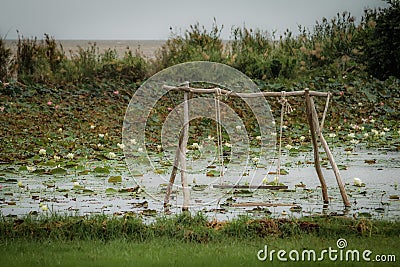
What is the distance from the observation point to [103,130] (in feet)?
41.1

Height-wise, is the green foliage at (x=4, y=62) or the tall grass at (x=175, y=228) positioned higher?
the green foliage at (x=4, y=62)

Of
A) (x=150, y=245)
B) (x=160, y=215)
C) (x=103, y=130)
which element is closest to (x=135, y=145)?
(x=103, y=130)

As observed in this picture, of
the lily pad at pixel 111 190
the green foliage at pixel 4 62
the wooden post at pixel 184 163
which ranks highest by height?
the green foliage at pixel 4 62

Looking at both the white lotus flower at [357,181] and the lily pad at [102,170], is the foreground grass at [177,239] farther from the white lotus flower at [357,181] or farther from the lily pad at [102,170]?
the lily pad at [102,170]

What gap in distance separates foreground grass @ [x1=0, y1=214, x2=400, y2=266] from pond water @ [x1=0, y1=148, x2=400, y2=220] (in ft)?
1.77

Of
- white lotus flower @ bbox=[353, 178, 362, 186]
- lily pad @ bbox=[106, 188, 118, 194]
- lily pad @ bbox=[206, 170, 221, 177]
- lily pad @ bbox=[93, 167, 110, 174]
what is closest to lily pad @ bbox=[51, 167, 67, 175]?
lily pad @ bbox=[93, 167, 110, 174]

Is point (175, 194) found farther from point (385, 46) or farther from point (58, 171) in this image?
point (385, 46)

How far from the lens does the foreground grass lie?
4621mm

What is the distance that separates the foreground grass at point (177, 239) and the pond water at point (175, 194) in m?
0.54

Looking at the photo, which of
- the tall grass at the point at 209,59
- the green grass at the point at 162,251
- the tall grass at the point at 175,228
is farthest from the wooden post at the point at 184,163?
the tall grass at the point at 209,59

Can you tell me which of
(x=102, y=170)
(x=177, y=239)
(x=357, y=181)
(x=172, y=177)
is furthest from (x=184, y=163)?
(x=102, y=170)

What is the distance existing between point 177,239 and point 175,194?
84.6 inches

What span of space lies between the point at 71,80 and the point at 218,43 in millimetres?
3793

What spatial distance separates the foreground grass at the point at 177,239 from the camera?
4.62m
